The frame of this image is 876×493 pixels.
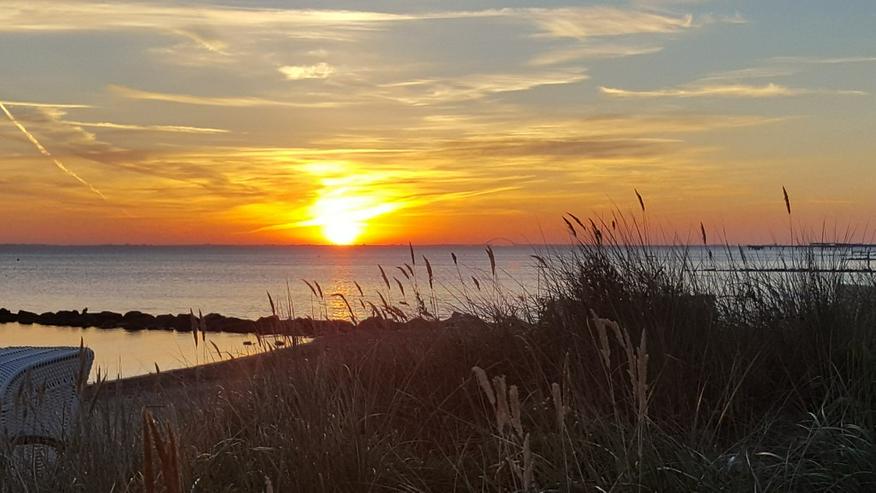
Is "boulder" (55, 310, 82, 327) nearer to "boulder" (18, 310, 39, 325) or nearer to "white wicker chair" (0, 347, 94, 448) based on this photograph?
"boulder" (18, 310, 39, 325)

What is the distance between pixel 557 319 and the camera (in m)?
6.05

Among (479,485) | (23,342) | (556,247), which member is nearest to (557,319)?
(556,247)

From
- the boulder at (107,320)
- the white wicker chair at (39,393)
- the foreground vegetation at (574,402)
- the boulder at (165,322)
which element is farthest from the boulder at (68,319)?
the white wicker chair at (39,393)

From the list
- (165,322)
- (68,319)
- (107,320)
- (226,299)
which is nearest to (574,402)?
(165,322)

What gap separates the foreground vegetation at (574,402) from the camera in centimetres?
380

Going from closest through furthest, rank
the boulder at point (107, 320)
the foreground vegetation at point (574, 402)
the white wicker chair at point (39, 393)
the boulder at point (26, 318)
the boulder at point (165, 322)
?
1. the foreground vegetation at point (574, 402)
2. the white wicker chair at point (39, 393)
3. the boulder at point (165, 322)
4. the boulder at point (107, 320)
5. the boulder at point (26, 318)

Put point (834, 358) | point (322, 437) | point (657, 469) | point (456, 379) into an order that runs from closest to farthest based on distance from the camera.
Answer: point (657, 469)
point (322, 437)
point (834, 358)
point (456, 379)

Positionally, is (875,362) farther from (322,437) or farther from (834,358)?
(322,437)

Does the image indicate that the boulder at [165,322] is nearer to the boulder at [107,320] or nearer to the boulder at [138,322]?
the boulder at [138,322]

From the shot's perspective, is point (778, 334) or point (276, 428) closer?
point (276, 428)

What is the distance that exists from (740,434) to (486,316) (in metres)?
2.59

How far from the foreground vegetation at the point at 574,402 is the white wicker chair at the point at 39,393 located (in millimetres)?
219

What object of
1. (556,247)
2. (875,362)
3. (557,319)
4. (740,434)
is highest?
(556,247)

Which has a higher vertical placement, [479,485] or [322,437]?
[322,437]
